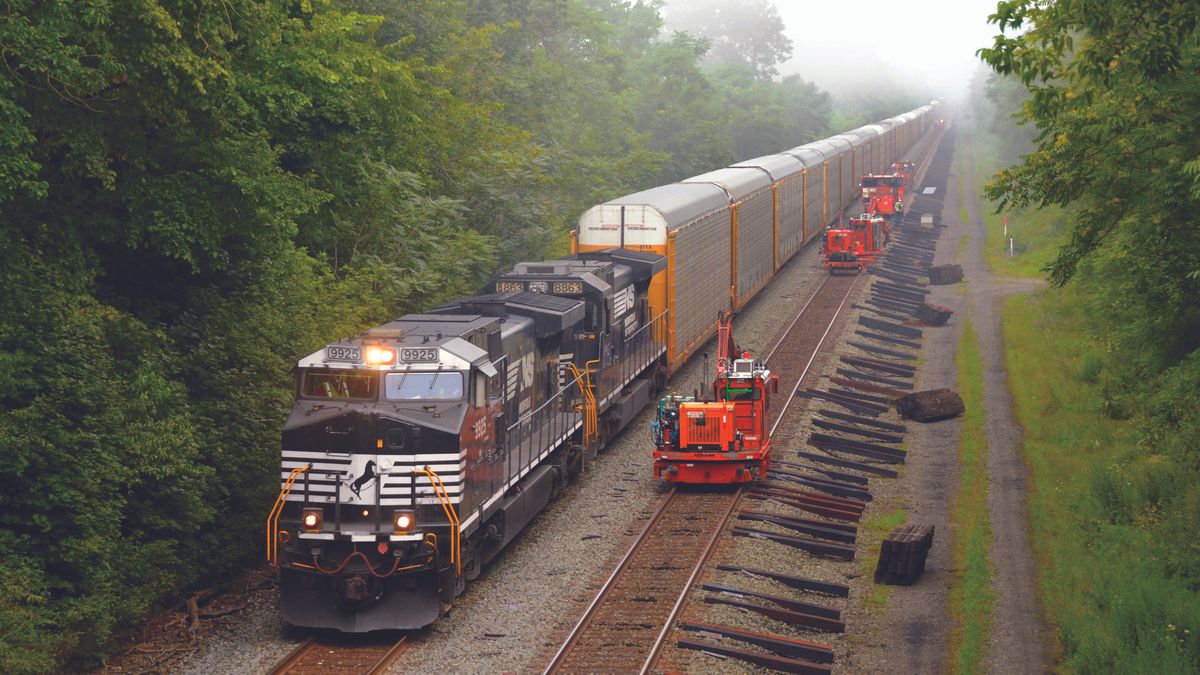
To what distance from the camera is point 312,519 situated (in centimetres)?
1488

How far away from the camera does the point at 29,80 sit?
51.9ft

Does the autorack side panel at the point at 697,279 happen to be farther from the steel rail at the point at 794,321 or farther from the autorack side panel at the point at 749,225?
the steel rail at the point at 794,321

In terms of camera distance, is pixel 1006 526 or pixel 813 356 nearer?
pixel 1006 526

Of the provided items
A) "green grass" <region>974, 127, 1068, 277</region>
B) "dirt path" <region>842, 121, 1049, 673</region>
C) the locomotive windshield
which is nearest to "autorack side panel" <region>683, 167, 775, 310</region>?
"dirt path" <region>842, 121, 1049, 673</region>

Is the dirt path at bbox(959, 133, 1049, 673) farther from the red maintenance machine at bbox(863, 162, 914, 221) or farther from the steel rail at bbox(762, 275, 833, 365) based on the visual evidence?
the red maintenance machine at bbox(863, 162, 914, 221)

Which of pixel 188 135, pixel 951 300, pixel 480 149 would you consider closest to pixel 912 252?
pixel 951 300

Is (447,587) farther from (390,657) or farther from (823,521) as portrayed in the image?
(823,521)

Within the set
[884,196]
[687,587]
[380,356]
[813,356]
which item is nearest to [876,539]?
[687,587]

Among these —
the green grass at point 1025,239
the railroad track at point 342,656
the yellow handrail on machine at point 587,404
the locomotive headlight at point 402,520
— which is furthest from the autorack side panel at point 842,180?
the railroad track at point 342,656

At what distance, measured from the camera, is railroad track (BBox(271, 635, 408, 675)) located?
14.2 meters

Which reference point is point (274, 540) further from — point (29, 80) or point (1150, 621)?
point (1150, 621)

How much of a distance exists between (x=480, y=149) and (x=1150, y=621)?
87.6 ft

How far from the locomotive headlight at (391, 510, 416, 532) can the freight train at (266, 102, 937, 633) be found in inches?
0.8

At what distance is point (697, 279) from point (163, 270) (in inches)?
592
